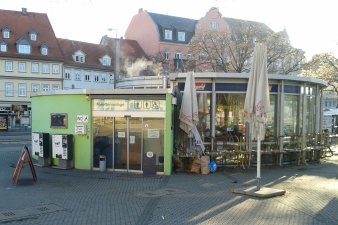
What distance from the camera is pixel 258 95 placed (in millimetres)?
12195

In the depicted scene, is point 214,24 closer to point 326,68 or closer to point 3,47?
point 326,68

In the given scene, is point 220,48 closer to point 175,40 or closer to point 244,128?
point 244,128

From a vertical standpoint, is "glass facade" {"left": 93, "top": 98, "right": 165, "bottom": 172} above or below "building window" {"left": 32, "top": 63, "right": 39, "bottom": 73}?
below

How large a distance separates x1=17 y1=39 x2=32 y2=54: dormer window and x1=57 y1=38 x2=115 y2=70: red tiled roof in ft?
15.7

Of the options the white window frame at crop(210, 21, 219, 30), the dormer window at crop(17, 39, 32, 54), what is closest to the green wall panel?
the dormer window at crop(17, 39, 32, 54)

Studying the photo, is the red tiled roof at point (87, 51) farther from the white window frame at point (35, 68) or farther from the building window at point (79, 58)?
the white window frame at point (35, 68)

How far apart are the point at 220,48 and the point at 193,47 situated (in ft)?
8.62

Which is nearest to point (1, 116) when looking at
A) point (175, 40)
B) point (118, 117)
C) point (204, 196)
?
point (175, 40)

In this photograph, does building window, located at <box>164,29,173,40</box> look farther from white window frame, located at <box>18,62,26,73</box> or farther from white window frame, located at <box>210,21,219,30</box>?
white window frame, located at <box>18,62,26,73</box>

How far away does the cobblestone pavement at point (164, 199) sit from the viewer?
30.0ft

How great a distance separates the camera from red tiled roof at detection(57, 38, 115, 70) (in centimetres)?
5962

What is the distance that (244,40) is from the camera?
38.7 metres

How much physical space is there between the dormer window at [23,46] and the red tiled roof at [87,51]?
479 centimetres

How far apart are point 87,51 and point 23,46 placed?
9.68 metres
